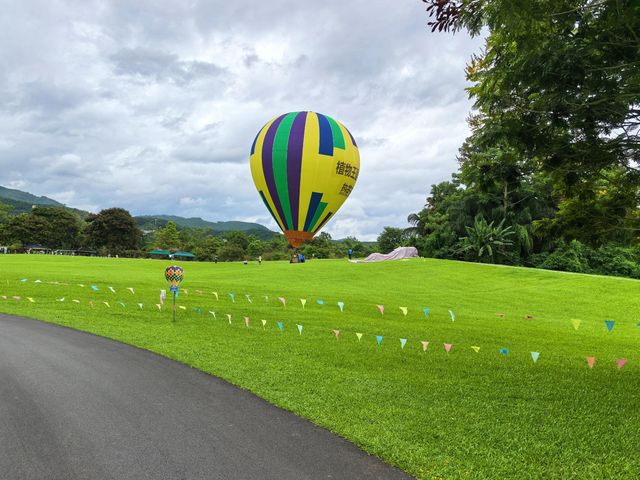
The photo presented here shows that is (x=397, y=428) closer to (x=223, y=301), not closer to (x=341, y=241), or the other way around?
(x=223, y=301)

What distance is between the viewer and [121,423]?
5.73 metres

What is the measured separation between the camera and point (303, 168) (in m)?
23.0

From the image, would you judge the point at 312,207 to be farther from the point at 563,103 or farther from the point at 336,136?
the point at 563,103

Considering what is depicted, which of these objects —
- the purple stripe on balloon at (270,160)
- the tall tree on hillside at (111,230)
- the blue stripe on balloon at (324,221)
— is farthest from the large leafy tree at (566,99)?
the tall tree on hillside at (111,230)

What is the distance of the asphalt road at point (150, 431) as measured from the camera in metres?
4.62

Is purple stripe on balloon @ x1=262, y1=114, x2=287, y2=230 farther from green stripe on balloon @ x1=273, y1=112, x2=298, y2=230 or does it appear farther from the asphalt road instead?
the asphalt road

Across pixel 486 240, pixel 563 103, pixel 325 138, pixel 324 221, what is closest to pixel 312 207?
pixel 324 221

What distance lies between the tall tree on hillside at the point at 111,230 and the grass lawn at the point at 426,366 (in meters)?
65.5

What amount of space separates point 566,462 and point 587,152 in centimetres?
554

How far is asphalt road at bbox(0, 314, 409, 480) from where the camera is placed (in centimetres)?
462

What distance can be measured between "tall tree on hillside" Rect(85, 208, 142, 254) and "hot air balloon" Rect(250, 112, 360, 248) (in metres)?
67.7

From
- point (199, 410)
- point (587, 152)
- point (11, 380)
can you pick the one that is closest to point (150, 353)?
point (11, 380)

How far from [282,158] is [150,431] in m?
19.0

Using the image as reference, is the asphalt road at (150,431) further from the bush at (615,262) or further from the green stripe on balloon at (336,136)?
the bush at (615,262)
